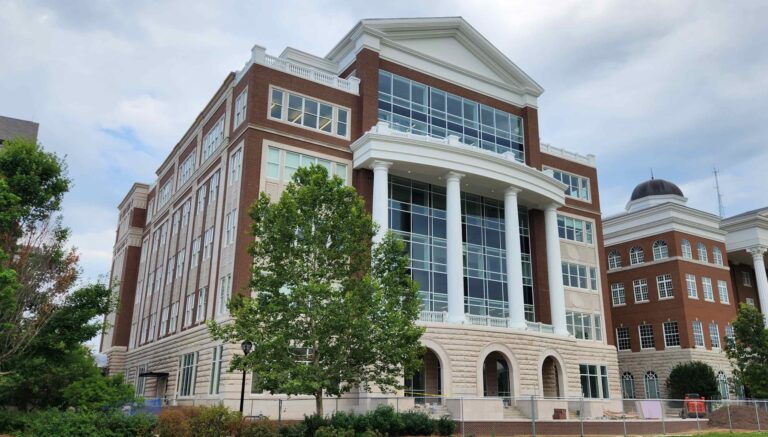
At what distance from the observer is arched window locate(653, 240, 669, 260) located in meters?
62.0

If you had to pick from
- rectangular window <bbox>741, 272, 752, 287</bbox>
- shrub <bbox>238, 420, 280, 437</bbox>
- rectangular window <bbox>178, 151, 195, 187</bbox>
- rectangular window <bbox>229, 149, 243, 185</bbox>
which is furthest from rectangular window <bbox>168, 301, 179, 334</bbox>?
rectangular window <bbox>741, 272, 752, 287</bbox>

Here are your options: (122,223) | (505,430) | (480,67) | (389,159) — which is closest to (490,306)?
(389,159)

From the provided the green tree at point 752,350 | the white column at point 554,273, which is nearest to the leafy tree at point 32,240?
the white column at point 554,273

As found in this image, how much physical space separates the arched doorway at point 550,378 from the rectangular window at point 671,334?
749 inches

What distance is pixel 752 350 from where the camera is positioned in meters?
47.2

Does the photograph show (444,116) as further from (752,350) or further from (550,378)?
(752,350)

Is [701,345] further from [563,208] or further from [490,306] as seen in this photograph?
[490,306]

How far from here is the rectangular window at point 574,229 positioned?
5244cm

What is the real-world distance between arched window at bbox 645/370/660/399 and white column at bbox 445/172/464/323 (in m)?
28.9

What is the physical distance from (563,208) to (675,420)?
2220 centimetres

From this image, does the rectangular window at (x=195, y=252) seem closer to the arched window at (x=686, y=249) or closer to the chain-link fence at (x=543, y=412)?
the chain-link fence at (x=543, y=412)

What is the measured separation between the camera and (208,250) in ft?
143

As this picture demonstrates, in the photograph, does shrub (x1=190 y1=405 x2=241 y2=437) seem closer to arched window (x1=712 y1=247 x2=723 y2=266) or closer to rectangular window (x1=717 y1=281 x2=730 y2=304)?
rectangular window (x1=717 y1=281 x2=730 y2=304)

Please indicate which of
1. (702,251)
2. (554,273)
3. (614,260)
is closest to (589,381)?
(554,273)
